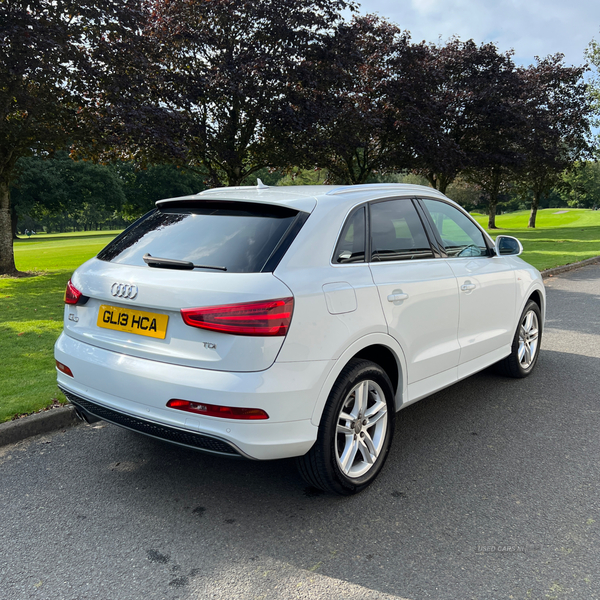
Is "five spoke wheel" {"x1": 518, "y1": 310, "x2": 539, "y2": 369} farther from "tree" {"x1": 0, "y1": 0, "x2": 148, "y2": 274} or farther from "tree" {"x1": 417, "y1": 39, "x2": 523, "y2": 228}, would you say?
"tree" {"x1": 417, "y1": 39, "x2": 523, "y2": 228}

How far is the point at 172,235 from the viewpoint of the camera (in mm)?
3281

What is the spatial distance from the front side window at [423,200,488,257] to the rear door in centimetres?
26

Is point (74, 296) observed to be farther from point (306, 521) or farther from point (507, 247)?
point (507, 247)

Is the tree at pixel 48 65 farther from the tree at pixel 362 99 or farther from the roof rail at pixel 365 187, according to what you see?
the roof rail at pixel 365 187

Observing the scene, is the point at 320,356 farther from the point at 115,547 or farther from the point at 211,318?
the point at 115,547

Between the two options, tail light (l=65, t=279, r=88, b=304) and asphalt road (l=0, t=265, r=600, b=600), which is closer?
asphalt road (l=0, t=265, r=600, b=600)

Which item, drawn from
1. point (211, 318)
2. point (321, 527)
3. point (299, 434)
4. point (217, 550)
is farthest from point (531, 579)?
point (211, 318)

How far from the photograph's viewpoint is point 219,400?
268cm

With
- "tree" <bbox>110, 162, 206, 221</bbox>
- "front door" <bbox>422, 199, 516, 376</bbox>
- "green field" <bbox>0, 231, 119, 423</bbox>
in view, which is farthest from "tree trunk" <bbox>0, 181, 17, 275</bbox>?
"tree" <bbox>110, 162, 206, 221</bbox>

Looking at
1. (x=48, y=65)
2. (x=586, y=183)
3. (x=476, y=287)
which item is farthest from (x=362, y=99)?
(x=586, y=183)

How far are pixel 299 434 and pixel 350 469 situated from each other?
610mm

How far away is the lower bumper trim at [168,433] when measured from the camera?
9.07ft

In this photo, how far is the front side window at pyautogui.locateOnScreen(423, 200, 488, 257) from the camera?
421cm

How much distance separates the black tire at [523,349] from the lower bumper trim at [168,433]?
343 centimetres
